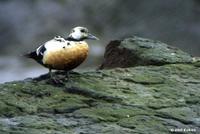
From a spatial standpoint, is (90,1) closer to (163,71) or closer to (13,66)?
(13,66)

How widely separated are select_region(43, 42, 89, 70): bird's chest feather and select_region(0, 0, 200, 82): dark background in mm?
10206

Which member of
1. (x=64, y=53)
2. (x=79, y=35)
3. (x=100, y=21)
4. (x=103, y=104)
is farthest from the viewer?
(x=100, y=21)

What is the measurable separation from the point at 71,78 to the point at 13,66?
378 inches

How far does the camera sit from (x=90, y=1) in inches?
703

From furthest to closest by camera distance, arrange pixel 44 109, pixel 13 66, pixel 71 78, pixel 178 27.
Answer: pixel 178 27
pixel 13 66
pixel 71 78
pixel 44 109

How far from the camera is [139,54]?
6824 millimetres

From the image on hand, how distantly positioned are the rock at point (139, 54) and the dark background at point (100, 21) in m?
8.75

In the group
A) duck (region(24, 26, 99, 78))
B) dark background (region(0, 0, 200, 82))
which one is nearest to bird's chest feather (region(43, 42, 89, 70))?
duck (region(24, 26, 99, 78))

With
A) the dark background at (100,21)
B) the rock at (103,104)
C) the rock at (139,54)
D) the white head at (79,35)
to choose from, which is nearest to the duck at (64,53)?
the white head at (79,35)

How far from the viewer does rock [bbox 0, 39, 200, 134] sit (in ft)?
15.9

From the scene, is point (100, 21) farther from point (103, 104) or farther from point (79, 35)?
point (103, 104)

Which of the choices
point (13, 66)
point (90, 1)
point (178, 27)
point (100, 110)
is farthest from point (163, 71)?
point (90, 1)

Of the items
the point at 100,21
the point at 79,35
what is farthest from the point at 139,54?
the point at 100,21

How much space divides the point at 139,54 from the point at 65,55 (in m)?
1.32
